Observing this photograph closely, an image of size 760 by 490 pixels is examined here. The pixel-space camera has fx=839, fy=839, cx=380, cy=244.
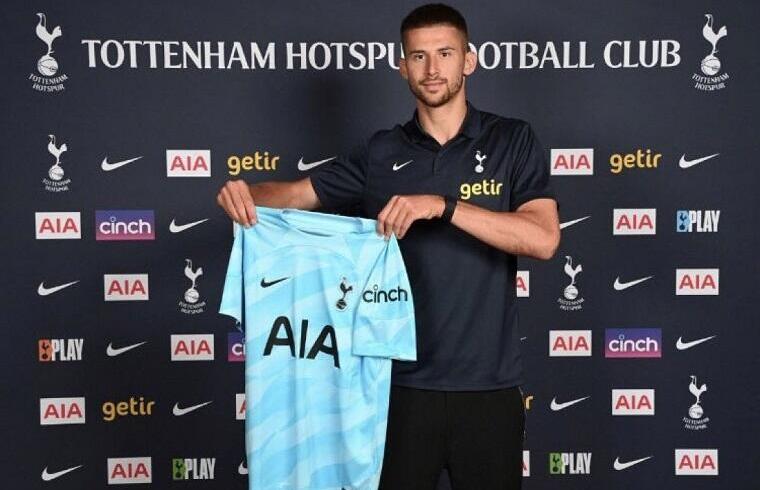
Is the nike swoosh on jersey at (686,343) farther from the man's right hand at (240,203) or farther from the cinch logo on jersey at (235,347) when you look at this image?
the man's right hand at (240,203)

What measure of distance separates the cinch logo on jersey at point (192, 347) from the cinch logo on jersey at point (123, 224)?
1.41ft

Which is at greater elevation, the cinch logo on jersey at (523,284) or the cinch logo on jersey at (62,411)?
the cinch logo on jersey at (523,284)

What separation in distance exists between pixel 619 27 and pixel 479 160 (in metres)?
1.35

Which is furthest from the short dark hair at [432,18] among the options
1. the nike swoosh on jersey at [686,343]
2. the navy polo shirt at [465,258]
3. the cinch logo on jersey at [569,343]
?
the nike swoosh on jersey at [686,343]

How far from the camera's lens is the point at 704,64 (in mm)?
3195

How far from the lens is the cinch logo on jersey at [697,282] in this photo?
326 centimetres

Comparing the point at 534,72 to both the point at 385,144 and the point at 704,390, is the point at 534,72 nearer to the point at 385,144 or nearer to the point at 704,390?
the point at 385,144

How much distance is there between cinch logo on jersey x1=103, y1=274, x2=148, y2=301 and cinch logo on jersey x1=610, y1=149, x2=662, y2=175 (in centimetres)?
186

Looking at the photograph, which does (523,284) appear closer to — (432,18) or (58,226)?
(432,18)

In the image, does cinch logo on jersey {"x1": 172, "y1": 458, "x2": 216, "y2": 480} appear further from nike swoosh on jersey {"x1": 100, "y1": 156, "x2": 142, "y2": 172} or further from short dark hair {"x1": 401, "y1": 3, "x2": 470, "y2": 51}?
short dark hair {"x1": 401, "y1": 3, "x2": 470, "y2": 51}

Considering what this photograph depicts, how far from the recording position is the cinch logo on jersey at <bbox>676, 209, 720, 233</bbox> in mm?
3240

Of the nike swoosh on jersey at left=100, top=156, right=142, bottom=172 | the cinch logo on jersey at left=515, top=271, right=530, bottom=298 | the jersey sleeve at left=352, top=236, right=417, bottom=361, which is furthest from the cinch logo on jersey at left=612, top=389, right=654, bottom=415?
the nike swoosh on jersey at left=100, top=156, right=142, bottom=172

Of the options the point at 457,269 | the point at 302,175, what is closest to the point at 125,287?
the point at 302,175

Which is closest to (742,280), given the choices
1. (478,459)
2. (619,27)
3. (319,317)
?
(619,27)
